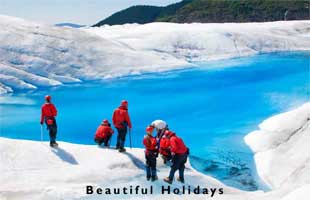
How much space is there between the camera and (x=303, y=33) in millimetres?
50531

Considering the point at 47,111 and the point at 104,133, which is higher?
the point at 47,111

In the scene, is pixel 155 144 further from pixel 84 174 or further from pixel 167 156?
pixel 84 174

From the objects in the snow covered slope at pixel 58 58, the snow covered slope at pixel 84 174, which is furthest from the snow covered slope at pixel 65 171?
the snow covered slope at pixel 58 58

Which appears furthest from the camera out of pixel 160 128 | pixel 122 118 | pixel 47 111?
pixel 47 111

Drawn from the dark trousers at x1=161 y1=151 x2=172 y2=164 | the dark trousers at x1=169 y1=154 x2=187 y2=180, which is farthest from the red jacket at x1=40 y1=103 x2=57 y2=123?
the dark trousers at x1=169 y1=154 x2=187 y2=180

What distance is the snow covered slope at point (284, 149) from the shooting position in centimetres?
1366

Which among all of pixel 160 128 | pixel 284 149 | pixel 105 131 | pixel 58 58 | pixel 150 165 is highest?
pixel 58 58

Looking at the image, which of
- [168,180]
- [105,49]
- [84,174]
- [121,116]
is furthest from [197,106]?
[84,174]

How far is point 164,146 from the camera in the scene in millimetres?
11859

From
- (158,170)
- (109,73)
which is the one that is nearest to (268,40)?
(109,73)

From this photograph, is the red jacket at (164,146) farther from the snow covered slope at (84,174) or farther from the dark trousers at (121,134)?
the dark trousers at (121,134)

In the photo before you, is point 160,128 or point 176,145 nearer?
point 176,145

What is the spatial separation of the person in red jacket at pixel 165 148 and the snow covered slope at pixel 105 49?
20276 mm

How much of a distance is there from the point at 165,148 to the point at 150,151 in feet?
1.81
